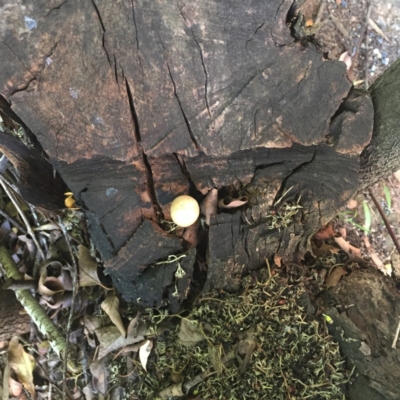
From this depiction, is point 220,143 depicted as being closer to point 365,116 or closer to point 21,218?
point 365,116

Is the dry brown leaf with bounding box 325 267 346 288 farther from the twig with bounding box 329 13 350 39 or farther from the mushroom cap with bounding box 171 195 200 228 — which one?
the twig with bounding box 329 13 350 39

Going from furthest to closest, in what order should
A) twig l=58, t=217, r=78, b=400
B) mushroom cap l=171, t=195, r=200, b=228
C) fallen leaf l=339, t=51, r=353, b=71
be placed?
1. fallen leaf l=339, t=51, r=353, b=71
2. twig l=58, t=217, r=78, b=400
3. mushroom cap l=171, t=195, r=200, b=228

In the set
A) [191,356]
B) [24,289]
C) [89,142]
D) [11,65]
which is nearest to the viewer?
[11,65]

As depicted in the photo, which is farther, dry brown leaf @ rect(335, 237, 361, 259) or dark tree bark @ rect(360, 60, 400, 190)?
dry brown leaf @ rect(335, 237, 361, 259)

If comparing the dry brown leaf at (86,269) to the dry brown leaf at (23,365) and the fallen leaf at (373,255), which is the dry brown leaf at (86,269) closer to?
the dry brown leaf at (23,365)

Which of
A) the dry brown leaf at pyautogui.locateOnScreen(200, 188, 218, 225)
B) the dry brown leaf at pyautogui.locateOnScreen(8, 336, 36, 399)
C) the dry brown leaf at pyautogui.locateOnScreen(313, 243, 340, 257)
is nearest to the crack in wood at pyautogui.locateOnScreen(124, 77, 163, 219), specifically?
the dry brown leaf at pyautogui.locateOnScreen(200, 188, 218, 225)

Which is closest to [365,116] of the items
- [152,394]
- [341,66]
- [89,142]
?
[341,66]
